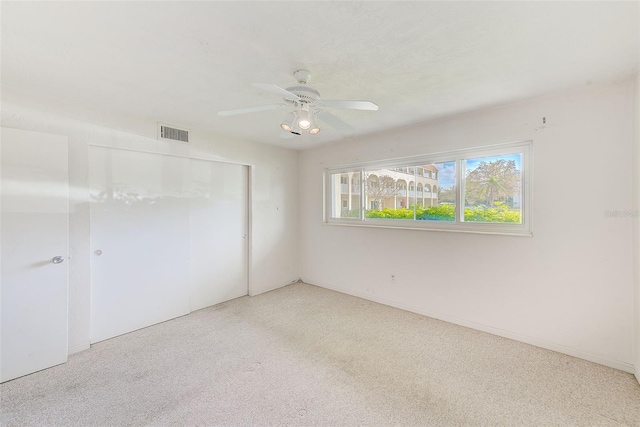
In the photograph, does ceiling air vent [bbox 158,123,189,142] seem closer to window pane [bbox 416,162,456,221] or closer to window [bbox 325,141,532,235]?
window [bbox 325,141,532,235]

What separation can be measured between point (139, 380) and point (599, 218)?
3.96m

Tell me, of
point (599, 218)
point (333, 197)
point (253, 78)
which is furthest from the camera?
point (333, 197)

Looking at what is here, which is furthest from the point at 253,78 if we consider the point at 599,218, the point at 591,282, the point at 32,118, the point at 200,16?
the point at 591,282

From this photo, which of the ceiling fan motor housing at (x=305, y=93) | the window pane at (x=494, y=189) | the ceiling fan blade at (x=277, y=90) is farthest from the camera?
the window pane at (x=494, y=189)

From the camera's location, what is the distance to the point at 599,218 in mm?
2160

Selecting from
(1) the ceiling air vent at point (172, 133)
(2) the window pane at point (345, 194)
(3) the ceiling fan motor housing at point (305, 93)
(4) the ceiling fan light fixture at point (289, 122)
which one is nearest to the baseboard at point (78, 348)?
(1) the ceiling air vent at point (172, 133)

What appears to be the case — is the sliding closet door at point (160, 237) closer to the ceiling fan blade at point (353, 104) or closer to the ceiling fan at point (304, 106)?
the ceiling fan at point (304, 106)

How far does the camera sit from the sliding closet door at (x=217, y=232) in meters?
3.44

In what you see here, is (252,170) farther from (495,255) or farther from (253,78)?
(495,255)

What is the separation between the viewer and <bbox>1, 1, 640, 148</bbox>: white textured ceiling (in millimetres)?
1315

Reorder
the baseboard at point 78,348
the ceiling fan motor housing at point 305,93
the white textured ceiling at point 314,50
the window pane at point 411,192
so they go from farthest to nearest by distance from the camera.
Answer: the window pane at point 411,192
the baseboard at point 78,348
the ceiling fan motor housing at point 305,93
the white textured ceiling at point 314,50

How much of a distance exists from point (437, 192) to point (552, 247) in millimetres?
1219

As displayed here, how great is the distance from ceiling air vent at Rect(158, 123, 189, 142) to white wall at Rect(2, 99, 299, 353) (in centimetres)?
6

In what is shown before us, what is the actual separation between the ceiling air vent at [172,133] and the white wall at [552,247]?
269cm
